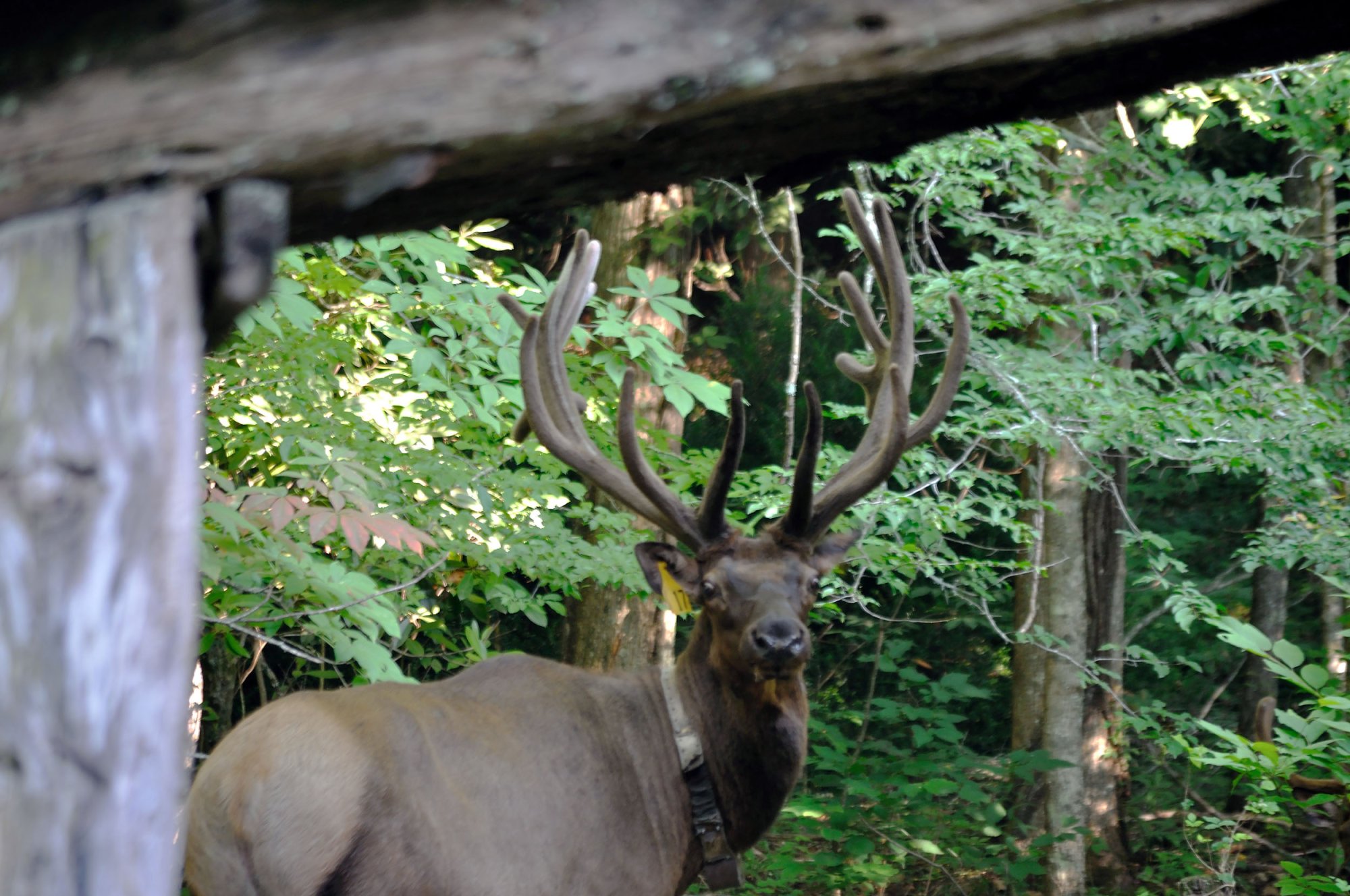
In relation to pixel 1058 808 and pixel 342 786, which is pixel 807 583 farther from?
pixel 1058 808

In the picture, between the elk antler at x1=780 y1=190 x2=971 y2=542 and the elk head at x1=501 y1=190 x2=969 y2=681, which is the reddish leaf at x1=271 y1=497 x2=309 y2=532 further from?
the elk antler at x1=780 y1=190 x2=971 y2=542

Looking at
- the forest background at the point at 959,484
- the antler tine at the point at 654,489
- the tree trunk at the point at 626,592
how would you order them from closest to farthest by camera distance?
the antler tine at the point at 654,489 < the forest background at the point at 959,484 < the tree trunk at the point at 626,592

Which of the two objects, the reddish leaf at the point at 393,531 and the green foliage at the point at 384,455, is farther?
the green foliage at the point at 384,455

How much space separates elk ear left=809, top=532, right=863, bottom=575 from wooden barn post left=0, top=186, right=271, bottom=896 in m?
3.55

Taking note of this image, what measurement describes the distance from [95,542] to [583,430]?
3631 mm

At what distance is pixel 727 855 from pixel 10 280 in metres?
3.52

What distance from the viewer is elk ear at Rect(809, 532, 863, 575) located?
478 centimetres

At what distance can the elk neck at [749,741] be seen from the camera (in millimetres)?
4352

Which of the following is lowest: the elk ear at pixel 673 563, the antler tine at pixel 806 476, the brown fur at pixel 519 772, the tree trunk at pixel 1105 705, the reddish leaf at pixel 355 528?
the tree trunk at pixel 1105 705

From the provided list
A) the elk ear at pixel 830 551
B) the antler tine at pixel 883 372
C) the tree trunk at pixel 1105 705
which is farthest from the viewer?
the tree trunk at pixel 1105 705

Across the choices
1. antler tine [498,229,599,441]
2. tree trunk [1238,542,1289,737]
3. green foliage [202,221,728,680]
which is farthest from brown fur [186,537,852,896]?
tree trunk [1238,542,1289,737]

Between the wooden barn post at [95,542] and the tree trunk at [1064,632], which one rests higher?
the wooden barn post at [95,542]

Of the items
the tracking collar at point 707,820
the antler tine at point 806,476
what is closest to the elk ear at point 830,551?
the antler tine at point 806,476

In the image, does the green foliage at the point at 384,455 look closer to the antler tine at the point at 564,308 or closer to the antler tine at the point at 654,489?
the antler tine at the point at 564,308
